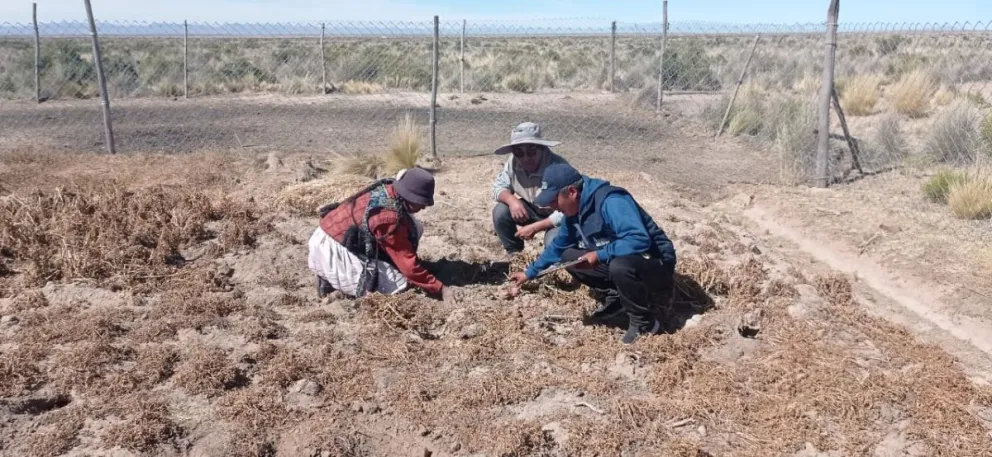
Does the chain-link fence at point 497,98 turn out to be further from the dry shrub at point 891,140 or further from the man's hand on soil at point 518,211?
the man's hand on soil at point 518,211

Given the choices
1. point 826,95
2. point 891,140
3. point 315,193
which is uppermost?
point 826,95

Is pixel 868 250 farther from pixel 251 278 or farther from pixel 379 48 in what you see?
pixel 379 48

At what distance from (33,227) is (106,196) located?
717 millimetres

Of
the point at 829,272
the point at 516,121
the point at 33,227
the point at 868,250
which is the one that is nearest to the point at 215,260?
the point at 33,227

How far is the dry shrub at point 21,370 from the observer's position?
404cm

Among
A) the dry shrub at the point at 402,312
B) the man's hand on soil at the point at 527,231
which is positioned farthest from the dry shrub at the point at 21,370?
the man's hand on soil at the point at 527,231

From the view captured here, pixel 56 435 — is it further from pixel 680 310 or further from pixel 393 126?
pixel 393 126

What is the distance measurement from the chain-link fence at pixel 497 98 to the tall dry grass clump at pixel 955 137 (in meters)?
0.02

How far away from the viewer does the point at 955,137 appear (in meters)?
9.93

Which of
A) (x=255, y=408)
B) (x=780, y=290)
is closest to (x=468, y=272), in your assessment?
(x=780, y=290)

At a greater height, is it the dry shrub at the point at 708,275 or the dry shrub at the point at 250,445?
the dry shrub at the point at 708,275

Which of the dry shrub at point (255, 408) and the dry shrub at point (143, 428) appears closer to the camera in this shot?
the dry shrub at point (143, 428)

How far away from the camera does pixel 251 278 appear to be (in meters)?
5.69

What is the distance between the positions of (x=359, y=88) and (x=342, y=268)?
13.0 m
